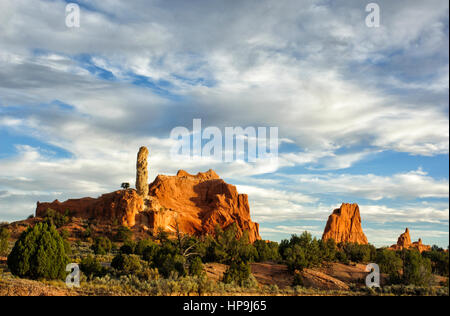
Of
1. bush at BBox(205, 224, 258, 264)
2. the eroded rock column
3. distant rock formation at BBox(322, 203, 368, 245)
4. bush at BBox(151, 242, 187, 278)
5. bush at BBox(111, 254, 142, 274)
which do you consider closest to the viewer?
bush at BBox(151, 242, 187, 278)

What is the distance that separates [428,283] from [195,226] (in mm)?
66210

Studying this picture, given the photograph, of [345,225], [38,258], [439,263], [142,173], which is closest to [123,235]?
[142,173]

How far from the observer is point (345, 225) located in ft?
356

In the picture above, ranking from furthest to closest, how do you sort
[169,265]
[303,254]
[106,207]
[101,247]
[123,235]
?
[106,207] → [123,235] → [101,247] → [303,254] → [169,265]

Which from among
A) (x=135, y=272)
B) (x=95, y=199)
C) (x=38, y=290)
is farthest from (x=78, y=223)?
(x=38, y=290)

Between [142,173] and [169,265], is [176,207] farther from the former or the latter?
[169,265]

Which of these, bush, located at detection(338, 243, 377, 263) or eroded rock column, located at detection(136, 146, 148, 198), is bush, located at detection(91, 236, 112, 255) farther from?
bush, located at detection(338, 243, 377, 263)

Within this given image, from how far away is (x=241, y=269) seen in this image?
29766 mm

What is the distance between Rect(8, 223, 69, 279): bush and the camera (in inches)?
955

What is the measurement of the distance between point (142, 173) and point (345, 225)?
62.6 metres

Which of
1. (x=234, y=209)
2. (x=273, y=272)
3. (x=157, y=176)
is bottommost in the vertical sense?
(x=273, y=272)

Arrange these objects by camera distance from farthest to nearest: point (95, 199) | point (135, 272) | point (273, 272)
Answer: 1. point (95, 199)
2. point (273, 272)
3. point (135, 272)

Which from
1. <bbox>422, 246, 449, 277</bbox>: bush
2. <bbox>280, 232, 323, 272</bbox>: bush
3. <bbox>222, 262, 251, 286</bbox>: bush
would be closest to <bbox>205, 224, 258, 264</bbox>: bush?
<bbox>280, 232, 323, 272</bbox>: bush
